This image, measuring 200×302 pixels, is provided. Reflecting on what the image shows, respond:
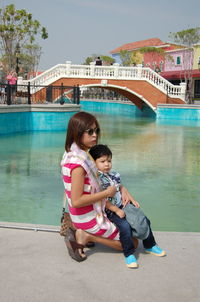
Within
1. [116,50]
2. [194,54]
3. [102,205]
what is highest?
[116,50]

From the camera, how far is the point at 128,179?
Answer: 6.72m

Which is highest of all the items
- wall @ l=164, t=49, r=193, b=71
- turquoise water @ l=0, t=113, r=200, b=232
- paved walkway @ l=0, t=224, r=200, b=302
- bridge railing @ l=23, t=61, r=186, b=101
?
wall @ l=164, t=49, r=193, b=71

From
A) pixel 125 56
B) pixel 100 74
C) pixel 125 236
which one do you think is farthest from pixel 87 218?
pixel 125 56

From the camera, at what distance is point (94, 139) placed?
247cm

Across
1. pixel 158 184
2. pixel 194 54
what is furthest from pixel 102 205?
pixel 194 54

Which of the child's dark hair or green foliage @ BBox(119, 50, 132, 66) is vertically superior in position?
green foliage @ BBox(119, 50, 132, 66)

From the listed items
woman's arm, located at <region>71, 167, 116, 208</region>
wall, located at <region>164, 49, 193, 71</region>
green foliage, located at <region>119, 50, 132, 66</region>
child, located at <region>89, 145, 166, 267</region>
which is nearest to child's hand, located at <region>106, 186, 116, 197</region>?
woman's arm, located at <region>71, 167, 116, 208</region>

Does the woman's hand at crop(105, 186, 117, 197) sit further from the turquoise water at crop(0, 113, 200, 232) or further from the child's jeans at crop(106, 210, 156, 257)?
the turquoise water at crop(0, 113, 200, 232)

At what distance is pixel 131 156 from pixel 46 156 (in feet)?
7.20

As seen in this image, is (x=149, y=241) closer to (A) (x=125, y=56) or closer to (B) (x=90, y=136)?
(B) (x=90, y=136)

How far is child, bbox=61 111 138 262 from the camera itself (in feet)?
7.80

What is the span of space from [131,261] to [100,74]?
66.3ft

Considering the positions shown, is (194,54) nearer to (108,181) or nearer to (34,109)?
(34,109)

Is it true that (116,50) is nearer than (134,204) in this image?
No
